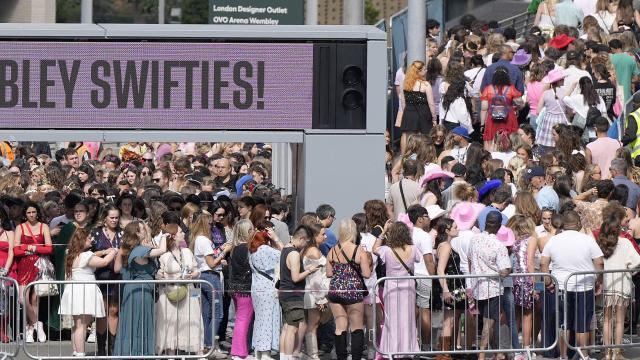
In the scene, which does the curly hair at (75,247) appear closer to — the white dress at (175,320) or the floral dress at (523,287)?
the white dress at (175,320)

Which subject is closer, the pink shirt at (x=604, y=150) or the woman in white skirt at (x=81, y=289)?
the woman in white skirt at (x=81, y=289)

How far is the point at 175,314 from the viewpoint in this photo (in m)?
13.0

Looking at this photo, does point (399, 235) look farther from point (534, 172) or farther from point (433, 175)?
point (534, 172)

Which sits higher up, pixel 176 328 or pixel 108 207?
pixel 108 207

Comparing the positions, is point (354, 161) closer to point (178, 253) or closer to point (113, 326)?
point (178, 253)

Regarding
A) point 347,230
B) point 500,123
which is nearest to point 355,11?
point 500,123

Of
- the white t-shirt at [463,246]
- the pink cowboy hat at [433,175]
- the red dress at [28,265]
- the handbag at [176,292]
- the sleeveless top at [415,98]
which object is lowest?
the handbag at [176,292]

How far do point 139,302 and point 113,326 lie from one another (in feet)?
1.66

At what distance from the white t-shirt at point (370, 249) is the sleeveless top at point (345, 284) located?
0.27 metres

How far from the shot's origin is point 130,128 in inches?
504

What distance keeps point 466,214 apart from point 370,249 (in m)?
1.04

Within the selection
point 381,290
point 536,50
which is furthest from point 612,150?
point 381,290

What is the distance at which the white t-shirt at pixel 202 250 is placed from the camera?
1355 cm

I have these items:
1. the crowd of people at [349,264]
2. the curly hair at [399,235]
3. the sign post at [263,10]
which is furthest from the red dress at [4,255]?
the sign post at [263,10]
